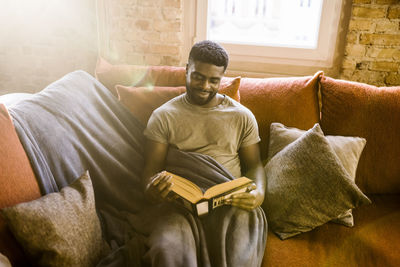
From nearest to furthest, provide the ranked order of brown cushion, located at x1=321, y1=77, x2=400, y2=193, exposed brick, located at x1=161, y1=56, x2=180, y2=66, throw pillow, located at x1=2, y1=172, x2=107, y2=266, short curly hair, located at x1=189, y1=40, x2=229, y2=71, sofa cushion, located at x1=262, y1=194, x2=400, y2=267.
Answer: throw pillow, located at x1=2, y1=172, x2=107, y2=266 → sofa cushion, located at x1=262, y1=194, x2=400, y2=267 → short curly hair, located at x1=189, y1=40, x2=229, y2=71 → brown cushion, located at x1=321, y1=77, x2=400, y2=193 → exposed brick, located at x1=161, y1=56, x2=180, y2=66

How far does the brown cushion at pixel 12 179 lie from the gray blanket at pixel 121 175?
1.5 inches

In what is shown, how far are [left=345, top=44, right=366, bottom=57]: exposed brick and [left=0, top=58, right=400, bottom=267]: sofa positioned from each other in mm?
477

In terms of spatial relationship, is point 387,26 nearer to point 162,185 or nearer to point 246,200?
point 246,200

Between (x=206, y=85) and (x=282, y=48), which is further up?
(x=282, y=48)

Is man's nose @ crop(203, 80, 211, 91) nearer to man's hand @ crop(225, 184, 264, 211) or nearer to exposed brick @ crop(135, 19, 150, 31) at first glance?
man's hand @ crop(225, 184, 264, 211)

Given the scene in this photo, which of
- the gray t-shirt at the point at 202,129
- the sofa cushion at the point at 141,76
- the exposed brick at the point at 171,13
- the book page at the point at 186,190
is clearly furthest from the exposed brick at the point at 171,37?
the book page at the point at 186,190

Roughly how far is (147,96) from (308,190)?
90 centimetres

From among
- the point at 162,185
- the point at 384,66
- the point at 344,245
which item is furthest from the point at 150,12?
the point at 344,245

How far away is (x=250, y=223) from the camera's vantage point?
3.94 ft

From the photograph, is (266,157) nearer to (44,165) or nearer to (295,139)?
(295,139)

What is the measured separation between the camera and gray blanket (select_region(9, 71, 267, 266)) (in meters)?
1.06

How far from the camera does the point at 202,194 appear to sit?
1082mm

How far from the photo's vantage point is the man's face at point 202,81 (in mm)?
1355

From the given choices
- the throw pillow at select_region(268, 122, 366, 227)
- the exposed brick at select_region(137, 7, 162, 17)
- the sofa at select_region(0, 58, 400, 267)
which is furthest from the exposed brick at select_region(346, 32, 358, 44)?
the exposed brick at select_region(137, 7, 162, 17)
